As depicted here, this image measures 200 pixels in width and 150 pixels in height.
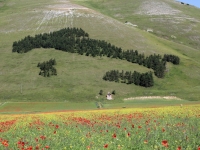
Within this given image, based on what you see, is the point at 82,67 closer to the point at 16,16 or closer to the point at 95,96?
the point at 95,96

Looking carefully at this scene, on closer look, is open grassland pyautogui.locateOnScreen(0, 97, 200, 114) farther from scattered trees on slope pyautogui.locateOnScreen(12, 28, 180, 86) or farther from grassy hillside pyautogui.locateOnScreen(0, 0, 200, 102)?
scattered trees on slope pyautogui.locateOnScreen(12, 28, 180, 86)

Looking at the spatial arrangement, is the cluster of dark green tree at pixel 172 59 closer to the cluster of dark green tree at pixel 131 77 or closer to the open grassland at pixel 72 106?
the cluster of dark green tree at pixel 131 77

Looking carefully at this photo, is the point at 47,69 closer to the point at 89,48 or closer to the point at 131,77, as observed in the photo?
the point at 89,48

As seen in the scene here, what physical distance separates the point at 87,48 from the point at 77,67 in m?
15.0

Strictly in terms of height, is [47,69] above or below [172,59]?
below

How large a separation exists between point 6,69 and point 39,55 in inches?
598

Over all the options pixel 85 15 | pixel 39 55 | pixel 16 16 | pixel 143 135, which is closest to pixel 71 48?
pixel 39 55

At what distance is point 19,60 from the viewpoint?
120750mm

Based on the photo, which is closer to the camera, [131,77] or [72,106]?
[72,106]

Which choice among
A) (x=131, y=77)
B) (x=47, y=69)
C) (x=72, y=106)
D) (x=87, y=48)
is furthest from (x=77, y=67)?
(x=72, y=106)

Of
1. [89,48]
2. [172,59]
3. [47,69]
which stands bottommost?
[47,69]

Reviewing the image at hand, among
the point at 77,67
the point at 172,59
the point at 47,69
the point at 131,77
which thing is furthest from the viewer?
the point at 172,59

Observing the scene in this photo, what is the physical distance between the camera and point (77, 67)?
115438mm

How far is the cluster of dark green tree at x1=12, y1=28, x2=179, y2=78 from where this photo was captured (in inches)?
4823
